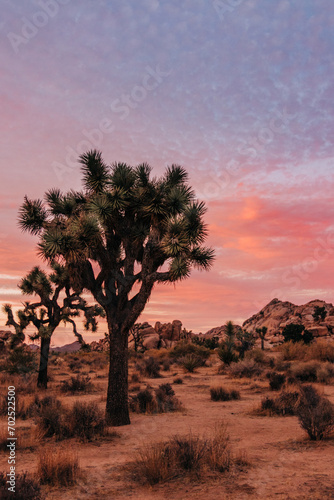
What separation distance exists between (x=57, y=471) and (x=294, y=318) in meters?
80.5

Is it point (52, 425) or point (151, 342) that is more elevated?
point (151, 342)

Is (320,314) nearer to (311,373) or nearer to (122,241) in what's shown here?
(311,373)

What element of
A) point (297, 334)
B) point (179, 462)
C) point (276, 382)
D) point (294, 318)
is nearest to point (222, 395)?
point (276, 382)

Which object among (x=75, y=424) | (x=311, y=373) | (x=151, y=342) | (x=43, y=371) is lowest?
(x=75, y=424)

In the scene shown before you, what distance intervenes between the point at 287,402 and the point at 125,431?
5880 mm

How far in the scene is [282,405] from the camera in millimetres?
13039

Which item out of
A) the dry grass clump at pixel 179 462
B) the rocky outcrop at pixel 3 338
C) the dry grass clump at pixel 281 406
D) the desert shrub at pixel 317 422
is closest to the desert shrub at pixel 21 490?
the dry grass clump at pixel 179 462

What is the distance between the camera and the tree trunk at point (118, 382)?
1188 centimetres

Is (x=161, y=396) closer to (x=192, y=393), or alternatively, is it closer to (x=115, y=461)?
(x=192, y=393)

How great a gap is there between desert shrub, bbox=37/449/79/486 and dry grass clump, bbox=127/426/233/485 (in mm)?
1154

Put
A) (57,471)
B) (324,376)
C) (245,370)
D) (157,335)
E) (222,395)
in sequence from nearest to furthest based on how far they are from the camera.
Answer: (57,471), (222,395), (324,376), (245,370), (157,335)

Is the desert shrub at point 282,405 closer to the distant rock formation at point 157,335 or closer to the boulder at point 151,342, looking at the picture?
the distant rock formation at point 157,335

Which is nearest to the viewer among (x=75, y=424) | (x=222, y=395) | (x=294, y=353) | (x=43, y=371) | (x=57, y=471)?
(x=57, y=471)

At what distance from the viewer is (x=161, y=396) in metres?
15.0
